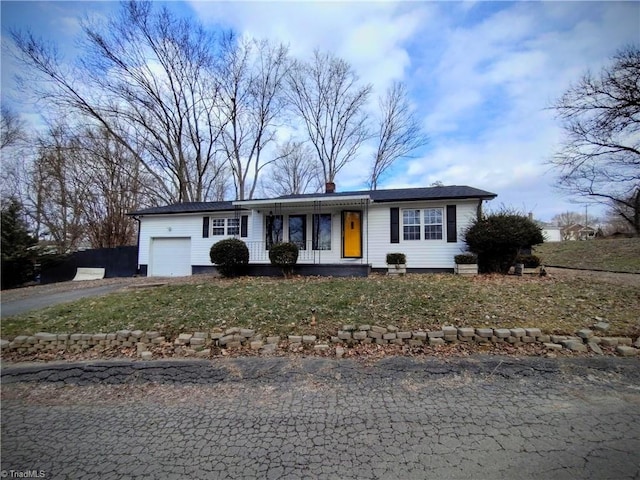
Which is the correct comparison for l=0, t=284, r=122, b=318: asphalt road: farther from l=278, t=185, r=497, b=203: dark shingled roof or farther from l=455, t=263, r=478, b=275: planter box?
l=455, t=263, r=478, b=275: planter box

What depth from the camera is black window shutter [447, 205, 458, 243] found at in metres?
11.5

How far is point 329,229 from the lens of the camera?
12.9 metres

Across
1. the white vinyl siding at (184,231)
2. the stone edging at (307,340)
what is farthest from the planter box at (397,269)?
the stone edging at (307,340)

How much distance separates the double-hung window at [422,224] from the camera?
1177 centimetres

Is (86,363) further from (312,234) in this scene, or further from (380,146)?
(380,146)

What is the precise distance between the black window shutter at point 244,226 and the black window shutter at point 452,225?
850 centimetres

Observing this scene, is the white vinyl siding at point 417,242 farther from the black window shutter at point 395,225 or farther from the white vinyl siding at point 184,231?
the white vinyl siding at point 184,231

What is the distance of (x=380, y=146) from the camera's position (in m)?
25.5

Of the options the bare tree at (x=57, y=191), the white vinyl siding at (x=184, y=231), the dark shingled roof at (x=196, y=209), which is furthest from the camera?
the bare tree at (x=57, y=191)

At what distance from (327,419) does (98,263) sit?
55.5ft

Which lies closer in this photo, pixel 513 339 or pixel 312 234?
pixel 513 339

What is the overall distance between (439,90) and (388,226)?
5203 mm

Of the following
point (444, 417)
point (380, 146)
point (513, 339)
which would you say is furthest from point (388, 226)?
point (380, 146)

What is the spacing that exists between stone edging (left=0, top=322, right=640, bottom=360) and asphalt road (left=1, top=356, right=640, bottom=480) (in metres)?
0.38
